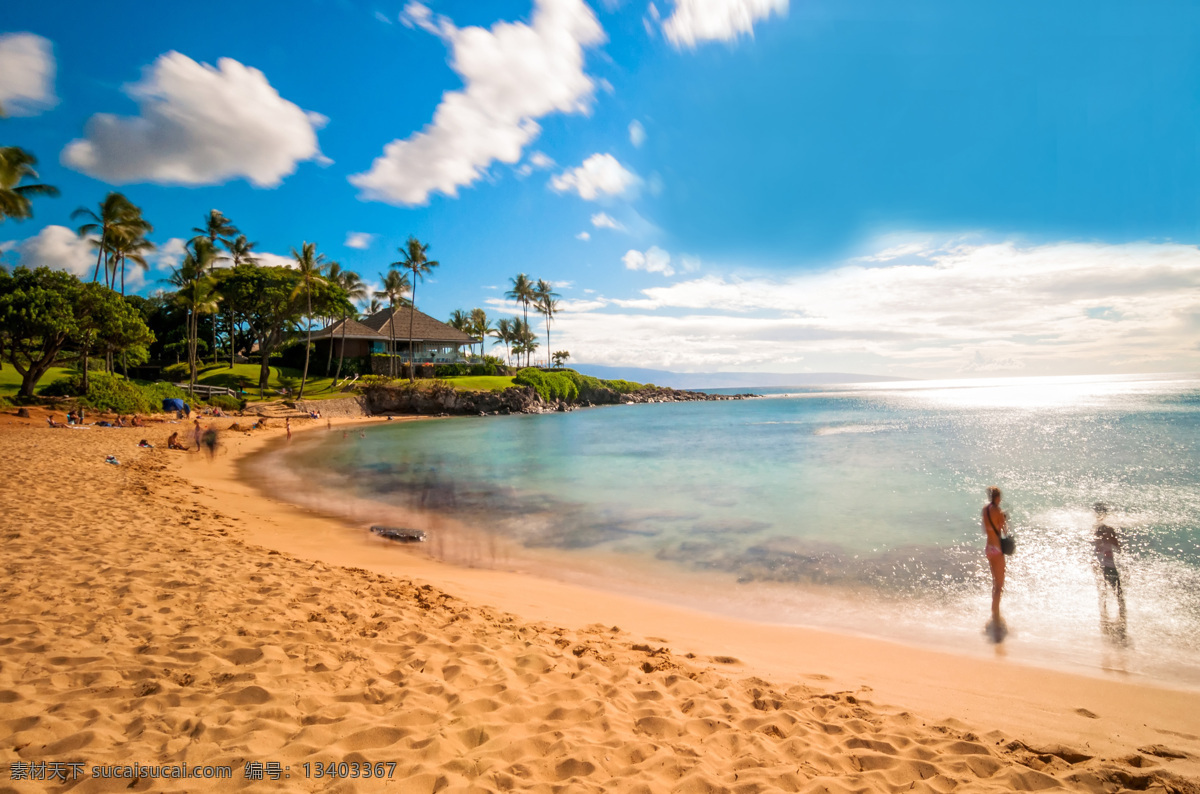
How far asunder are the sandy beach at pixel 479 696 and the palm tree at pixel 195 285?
43.3 meters

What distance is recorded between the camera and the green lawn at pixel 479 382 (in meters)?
58.3

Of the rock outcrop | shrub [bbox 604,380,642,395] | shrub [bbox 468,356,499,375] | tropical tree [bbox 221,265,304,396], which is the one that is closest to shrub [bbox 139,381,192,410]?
tropical tree [bbox 221,265,304,396]

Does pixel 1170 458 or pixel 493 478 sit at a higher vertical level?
pixel 1170 458

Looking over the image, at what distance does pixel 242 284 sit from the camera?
49875 mm

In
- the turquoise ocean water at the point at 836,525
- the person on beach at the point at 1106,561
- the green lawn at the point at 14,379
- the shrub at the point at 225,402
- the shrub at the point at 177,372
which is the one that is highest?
the shrub at the point at 177,372

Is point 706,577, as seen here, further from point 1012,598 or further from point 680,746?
point 680,746

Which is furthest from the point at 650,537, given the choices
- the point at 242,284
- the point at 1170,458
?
the point at 242,284

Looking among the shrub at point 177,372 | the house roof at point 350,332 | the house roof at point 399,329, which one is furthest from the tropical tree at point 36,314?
the house roof at point 399,329

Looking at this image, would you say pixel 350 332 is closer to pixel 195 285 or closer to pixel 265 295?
pixel 265 295

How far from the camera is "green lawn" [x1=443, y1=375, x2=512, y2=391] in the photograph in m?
58.3

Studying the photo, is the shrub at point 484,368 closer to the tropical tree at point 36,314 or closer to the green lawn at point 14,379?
the green lawn at point 14,379

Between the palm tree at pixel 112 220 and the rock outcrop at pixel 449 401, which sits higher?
the palm tree at pixel 112 220

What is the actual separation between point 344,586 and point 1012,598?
10505 mm

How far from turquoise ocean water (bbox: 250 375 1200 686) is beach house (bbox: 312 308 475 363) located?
33.3 m
